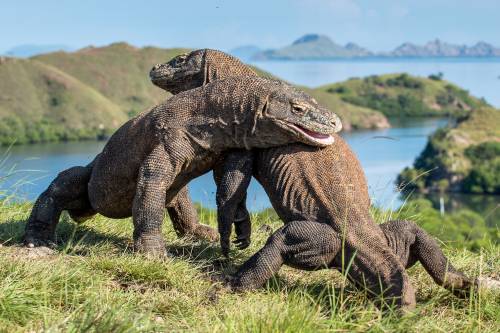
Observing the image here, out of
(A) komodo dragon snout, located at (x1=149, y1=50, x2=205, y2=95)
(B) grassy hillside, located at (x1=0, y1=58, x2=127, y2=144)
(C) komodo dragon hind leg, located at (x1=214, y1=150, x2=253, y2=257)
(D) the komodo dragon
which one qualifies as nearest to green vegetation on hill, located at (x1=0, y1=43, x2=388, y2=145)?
(B) grassy hillside, located at (x1=0, y1=58, x2=127, y2=144)

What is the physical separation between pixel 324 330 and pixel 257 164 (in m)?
2.03

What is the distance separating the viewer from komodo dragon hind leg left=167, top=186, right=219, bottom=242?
23.6 ft

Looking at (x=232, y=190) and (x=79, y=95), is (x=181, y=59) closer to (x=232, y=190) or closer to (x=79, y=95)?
(x=232, y=190)

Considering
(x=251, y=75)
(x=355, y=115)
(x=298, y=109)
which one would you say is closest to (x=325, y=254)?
(x=298, y=109)

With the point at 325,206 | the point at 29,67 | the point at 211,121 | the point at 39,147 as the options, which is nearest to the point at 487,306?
the point at 325,206

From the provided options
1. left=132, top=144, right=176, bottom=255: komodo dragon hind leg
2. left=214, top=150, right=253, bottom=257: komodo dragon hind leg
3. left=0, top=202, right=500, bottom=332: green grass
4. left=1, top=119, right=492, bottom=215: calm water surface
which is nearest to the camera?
left=0, top=202, right=500, bottom=332: green grass

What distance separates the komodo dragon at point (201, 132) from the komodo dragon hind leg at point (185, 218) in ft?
3.12

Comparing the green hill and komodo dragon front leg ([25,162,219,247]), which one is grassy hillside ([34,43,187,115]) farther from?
komodo dragon front leg ([25,162,219,247])

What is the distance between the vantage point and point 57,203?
266 inches

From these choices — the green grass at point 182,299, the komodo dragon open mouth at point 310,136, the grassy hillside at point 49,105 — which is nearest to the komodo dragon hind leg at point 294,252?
the green grass at point 182,299

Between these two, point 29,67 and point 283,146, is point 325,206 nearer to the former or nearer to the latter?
point 283,146

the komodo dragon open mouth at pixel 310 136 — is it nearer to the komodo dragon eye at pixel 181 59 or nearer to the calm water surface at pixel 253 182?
the calm water surface at pixel 253 182

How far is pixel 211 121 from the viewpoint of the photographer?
5824 millimetres

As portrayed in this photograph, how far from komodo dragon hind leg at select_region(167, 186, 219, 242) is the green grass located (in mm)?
577
